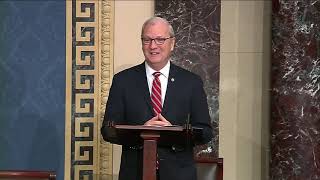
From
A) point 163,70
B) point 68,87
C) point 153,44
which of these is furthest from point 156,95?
point 68,87

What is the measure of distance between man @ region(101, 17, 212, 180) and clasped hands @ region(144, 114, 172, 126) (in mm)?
113

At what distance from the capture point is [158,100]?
2.50 metres

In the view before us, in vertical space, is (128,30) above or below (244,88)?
above

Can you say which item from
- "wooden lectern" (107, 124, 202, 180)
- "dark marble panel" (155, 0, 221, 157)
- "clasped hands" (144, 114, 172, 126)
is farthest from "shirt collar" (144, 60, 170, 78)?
"dark marble panel" (155, 0, 221, 157)

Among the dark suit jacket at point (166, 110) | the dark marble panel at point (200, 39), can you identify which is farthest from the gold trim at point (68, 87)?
the dark suit jacket at point (166, 110)

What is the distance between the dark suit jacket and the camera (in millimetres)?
2455

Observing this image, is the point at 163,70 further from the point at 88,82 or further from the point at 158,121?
the point at 88,82

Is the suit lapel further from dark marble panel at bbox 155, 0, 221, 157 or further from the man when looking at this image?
dark marble panel at bbox 155, 0, 221, 157

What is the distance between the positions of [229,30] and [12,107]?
5.47 ft

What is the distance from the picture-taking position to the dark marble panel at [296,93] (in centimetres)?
353

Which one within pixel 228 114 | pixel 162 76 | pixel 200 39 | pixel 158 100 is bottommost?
pixel 228 114

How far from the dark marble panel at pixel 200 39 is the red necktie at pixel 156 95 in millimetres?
1267

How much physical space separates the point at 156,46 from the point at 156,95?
23 cm

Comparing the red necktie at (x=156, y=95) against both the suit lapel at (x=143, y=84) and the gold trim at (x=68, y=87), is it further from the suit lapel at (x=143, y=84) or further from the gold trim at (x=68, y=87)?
the gold trim at (x=68, y=87)
